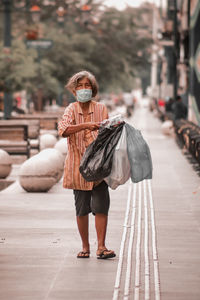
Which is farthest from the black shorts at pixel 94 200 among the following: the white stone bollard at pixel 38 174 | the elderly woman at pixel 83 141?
the white stone bollard at pixel 38 174

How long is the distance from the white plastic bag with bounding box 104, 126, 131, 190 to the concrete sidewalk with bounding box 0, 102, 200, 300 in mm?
838

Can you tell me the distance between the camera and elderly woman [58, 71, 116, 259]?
8117 millimetres

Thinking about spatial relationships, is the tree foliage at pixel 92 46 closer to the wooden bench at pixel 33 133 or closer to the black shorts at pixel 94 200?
the wooden bench at pixel 33 133

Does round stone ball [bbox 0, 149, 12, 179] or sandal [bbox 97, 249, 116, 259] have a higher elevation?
sandal [bbox 97, 249, 116, 259]

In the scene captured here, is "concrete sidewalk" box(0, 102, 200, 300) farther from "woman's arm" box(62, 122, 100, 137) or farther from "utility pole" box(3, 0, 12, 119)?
"utility pole" box(3, 0, 12, 119)

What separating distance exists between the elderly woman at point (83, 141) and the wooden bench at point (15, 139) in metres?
12.9

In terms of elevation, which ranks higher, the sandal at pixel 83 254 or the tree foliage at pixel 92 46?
the tree foliage at pixel 92 46

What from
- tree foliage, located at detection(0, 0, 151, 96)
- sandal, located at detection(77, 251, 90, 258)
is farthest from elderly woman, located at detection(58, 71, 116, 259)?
tree foliage, located at detection(0, 0, 151, 96)

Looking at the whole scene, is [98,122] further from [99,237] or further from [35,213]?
[35,213]

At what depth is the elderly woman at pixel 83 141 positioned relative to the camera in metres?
8.12

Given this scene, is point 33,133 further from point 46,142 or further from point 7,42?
point 7,42

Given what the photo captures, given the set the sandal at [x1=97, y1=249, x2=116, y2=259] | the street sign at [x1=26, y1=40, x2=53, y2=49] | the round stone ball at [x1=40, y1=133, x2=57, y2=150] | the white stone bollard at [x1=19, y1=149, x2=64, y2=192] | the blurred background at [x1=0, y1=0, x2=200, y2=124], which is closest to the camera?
the sandal at [x1=97, y1=249, x2=116, y2=259]

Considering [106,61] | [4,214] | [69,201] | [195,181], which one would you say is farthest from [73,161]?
[106,61]

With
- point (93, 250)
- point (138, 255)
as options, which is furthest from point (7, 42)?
point (138, 255)
